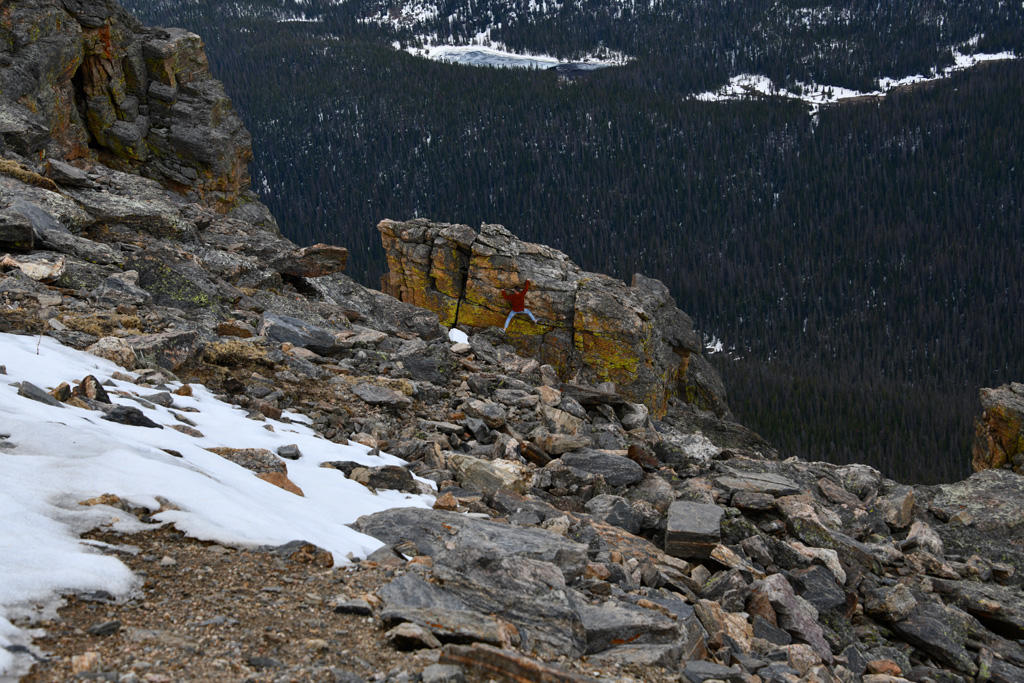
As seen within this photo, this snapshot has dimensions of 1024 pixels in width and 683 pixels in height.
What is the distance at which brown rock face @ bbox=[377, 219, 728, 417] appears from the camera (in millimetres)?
34281

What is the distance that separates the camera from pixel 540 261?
117 ft

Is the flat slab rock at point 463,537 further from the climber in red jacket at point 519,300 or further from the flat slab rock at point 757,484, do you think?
the climber in red jacket at point 519,300

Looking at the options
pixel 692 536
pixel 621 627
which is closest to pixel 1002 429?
pixel 692 536

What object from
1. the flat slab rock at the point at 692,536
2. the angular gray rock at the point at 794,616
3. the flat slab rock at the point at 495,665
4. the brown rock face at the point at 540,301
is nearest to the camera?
the flat slab rock at the point at 495,665

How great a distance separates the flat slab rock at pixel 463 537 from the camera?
7.69 m

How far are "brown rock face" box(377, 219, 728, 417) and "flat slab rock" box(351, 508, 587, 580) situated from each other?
25689 mm

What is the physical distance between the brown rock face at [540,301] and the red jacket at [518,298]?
0.84ft

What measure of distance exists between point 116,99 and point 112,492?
30.7 metres

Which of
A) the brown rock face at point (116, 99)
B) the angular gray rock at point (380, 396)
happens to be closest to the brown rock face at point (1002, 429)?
the angular gray rock at point (380, 396)

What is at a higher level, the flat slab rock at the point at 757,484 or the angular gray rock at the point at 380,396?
the angular gray rock at the point at 380,396

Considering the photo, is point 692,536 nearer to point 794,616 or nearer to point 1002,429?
point 794,616

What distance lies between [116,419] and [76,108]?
26137 millimetres

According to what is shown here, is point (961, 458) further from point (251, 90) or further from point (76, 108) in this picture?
point (251, 90)

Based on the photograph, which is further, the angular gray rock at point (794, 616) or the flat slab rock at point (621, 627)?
the angular gray rock at point (794, 616)
